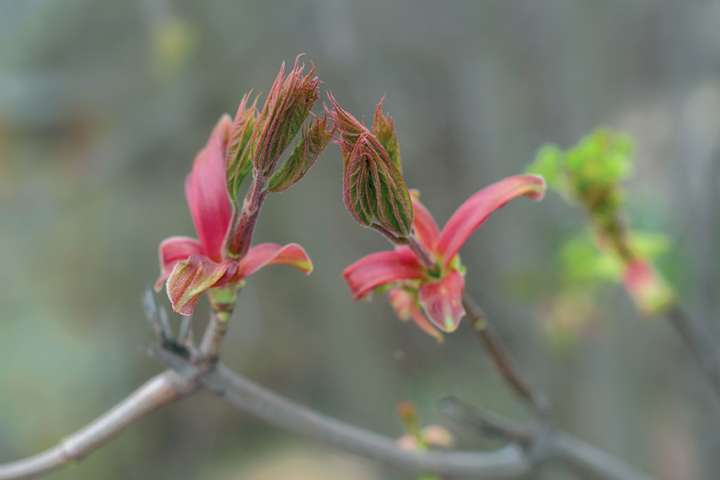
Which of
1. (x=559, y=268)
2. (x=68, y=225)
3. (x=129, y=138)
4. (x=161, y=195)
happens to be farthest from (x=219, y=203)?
(x=68, y=225)

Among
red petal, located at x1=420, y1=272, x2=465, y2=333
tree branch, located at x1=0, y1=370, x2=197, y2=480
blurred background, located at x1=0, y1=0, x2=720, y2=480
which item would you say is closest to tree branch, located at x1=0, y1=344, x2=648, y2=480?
tree branch, located at x1=0, y1=370, x2=197, y2=480

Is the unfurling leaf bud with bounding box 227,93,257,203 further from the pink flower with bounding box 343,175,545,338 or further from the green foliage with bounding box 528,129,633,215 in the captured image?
the green foliage with bounding box 528,129,633,215

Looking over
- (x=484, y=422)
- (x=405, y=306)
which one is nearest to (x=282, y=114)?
(x=405, y=306)

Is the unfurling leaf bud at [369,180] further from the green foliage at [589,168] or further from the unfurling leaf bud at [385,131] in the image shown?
the green foliage at [589,168]

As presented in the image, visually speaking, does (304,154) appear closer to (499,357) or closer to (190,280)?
(190,280)

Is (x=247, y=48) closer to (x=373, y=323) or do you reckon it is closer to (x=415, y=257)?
(x=373, y=323)
